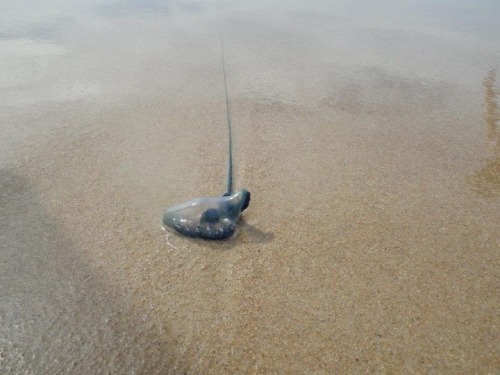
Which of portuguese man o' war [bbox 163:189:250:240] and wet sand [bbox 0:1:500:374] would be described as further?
portuguese man o' war [bbox 163:189:250:240]

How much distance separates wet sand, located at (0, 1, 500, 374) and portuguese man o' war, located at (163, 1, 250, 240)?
52 mm

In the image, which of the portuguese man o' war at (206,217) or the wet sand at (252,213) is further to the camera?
the portuguese man o' war at (206,217)

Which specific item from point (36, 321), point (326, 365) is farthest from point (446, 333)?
point (36, 321)

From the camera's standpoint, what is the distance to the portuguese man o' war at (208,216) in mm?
1693

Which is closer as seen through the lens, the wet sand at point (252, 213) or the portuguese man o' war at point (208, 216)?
the wet sand at point (252, 213)

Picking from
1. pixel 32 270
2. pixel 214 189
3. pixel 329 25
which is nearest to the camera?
pixel 32 270

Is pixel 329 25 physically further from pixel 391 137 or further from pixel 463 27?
pixel 391 137

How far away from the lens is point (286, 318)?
1399 millimetres

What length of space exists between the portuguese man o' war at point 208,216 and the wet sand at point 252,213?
0.17 feet

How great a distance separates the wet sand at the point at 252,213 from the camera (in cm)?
131

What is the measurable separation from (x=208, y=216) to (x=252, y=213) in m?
0.27

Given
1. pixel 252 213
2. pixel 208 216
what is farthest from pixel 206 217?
pixel 252 213

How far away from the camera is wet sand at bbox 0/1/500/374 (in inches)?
51.6

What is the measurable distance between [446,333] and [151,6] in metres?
6.05
